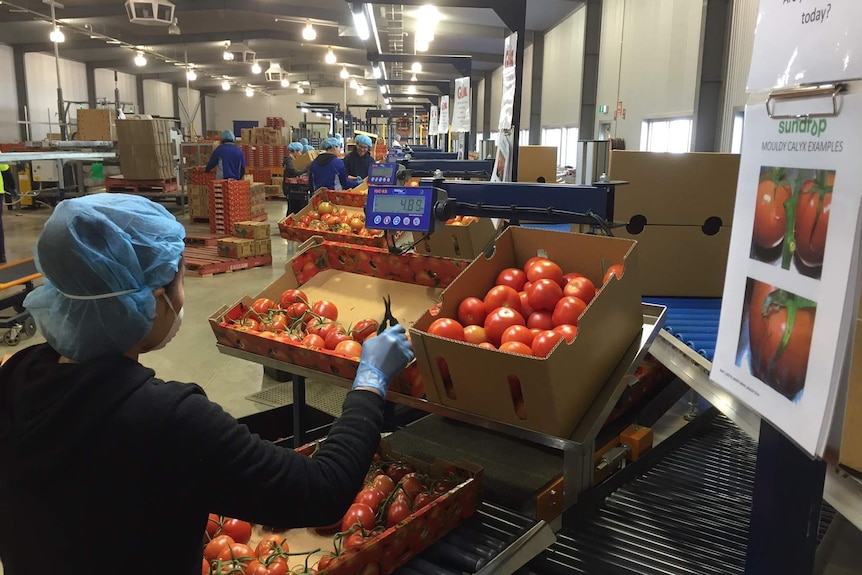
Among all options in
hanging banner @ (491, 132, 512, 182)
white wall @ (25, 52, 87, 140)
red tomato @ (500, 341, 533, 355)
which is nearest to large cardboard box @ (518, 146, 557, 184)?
hanging banner @ (491, 132, 512, 182)

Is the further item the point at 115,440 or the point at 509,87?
the point at 509,87

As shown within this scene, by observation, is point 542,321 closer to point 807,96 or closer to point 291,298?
point 807,96

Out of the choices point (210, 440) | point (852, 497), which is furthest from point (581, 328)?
point (210, 440)

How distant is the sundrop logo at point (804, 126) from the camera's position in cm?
98

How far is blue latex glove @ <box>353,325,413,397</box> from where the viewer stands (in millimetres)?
1621

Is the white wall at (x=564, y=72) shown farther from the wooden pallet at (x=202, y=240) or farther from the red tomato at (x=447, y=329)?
the red tomato at (x=447, y=329)

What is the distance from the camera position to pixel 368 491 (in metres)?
1.90

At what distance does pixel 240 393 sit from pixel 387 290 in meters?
2.40

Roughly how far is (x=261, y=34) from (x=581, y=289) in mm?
18824

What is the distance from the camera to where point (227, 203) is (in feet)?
34.9

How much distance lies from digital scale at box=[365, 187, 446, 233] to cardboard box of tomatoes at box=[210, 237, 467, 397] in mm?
372

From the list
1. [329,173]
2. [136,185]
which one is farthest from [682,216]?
[136,185]

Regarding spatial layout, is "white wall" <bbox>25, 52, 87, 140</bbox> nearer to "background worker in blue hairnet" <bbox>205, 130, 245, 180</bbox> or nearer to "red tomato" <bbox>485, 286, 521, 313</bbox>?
"background worker in blue hairnet" <bbox>205, 130, 245, 180</bbox>

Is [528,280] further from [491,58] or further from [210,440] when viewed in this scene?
[491,58]
